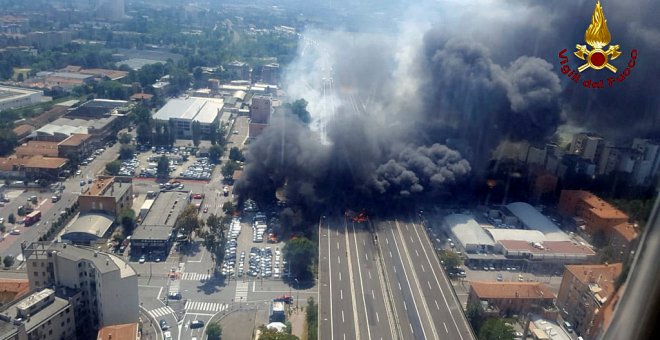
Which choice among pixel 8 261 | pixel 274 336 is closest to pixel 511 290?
pixel 274 336

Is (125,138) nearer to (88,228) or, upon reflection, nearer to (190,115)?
(190,115)

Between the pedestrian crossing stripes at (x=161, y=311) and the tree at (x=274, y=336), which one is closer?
the tree at (x=274, y=336)

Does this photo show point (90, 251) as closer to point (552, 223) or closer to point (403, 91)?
point (552, 223)

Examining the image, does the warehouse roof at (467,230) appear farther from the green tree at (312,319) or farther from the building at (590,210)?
the green tree at (312,319)

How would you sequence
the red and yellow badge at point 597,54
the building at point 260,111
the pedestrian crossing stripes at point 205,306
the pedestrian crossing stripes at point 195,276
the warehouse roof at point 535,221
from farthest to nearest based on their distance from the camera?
the building at point 260,111 → the red and yellow badge at point 597,54 → the warehouse roof at point 535,221 → the pedestrian crossing stripes at point 195,276 → the pedestrian crossing stripes at point 205,306

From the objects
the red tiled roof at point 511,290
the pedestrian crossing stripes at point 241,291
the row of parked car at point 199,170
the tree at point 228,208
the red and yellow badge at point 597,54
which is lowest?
the pedestrian crossing stripes at point 241,291

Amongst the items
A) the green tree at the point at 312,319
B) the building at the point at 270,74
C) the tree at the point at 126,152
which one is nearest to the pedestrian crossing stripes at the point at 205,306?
the green tree at the point at 312,319
